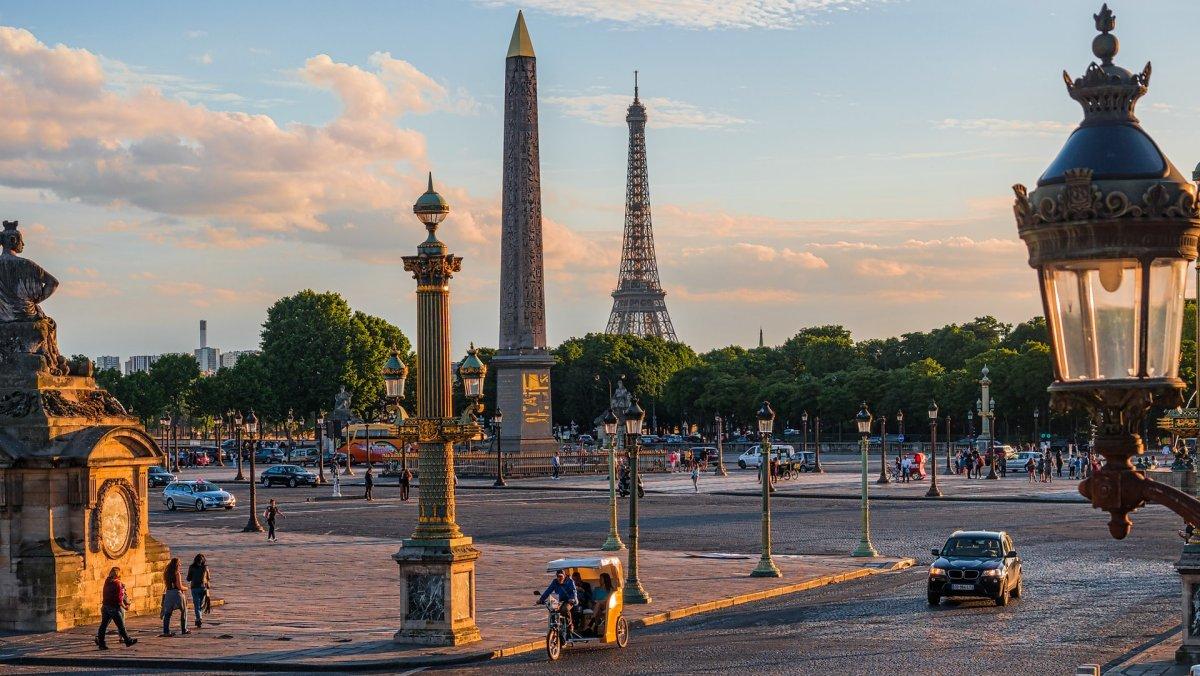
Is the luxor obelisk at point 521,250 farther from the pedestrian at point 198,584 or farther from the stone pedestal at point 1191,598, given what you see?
the stone pedestal at point 1191,598

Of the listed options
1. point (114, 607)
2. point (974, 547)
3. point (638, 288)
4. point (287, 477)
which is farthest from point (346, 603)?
point (638, 288)

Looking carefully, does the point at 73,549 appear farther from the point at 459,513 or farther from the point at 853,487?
the point at 853,487

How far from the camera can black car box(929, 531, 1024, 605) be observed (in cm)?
2672

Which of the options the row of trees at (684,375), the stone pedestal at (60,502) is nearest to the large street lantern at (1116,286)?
the stone pedestal at (60,502)

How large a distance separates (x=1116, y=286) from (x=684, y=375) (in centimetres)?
14306

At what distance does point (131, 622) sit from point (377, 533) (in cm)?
2054

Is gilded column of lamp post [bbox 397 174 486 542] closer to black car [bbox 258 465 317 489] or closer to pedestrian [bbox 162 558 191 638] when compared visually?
pedestrian [bbox 162 558 191 638]

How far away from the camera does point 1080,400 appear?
5.36 meters

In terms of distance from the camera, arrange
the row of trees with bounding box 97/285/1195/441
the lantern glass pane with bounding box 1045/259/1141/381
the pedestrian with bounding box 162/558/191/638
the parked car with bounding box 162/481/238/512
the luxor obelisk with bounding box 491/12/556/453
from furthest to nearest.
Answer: the row of trees with bounding box 97/285/1195/441 < the luxor obelisk with bounding box 491/12/556/453 < the parked car with bounding box 162/481/238/512 < the pedestrian with bounding box 162/558/191/638 < the lantern glass pane with bounding box 1045/259/1141/381

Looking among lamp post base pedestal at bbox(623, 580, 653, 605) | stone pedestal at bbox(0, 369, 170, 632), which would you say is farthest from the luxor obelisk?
stone pedestal at bbox(0, 369, 170, 632)

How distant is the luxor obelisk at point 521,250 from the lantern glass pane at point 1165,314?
65.5 metres

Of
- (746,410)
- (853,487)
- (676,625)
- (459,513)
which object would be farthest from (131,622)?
(746,410)

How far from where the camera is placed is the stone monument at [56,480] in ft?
76.8

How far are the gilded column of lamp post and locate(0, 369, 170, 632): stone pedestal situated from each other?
528 centimetres
